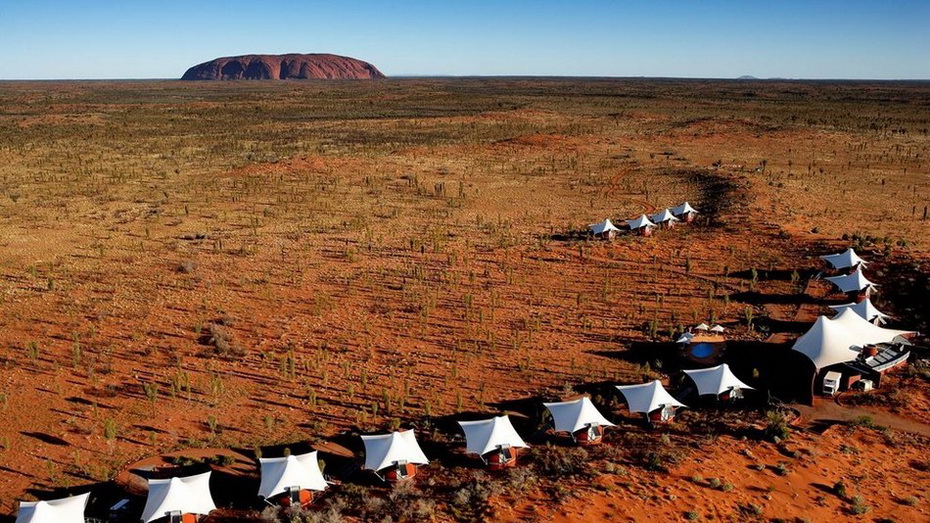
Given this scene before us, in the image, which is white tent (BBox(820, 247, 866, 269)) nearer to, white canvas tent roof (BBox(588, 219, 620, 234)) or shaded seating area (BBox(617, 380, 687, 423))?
white canvas tent roof (BBox(588, 219, 620, 234))

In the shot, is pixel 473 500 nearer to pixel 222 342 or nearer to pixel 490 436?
pixel 490 436

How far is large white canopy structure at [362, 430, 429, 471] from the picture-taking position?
1582 cm

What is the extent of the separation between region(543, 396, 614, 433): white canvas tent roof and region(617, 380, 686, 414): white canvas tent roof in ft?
3.84

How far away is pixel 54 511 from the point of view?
13.7 m

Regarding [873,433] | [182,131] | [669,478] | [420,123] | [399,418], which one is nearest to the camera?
[669,478]

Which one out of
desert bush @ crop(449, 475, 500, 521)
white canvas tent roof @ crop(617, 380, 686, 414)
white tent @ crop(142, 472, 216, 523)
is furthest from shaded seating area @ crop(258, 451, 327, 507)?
white canvas tent roof @ crop(617, 380, 686, 414)

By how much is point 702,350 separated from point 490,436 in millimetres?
9714

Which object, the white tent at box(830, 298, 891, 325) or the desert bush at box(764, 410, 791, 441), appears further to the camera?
the white tent at box(830, 298, 891, 325)

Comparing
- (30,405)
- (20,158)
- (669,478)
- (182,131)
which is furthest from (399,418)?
(182,131)

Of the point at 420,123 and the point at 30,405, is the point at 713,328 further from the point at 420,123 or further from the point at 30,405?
the point at 420,123

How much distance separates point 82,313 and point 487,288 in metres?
16.5

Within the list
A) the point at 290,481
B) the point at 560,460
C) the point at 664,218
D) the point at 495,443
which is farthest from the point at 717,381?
the point at 664,218

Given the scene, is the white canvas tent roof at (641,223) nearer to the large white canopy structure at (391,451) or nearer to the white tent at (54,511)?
the large white canopy structure at (391,451)

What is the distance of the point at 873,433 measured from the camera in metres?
17.5
